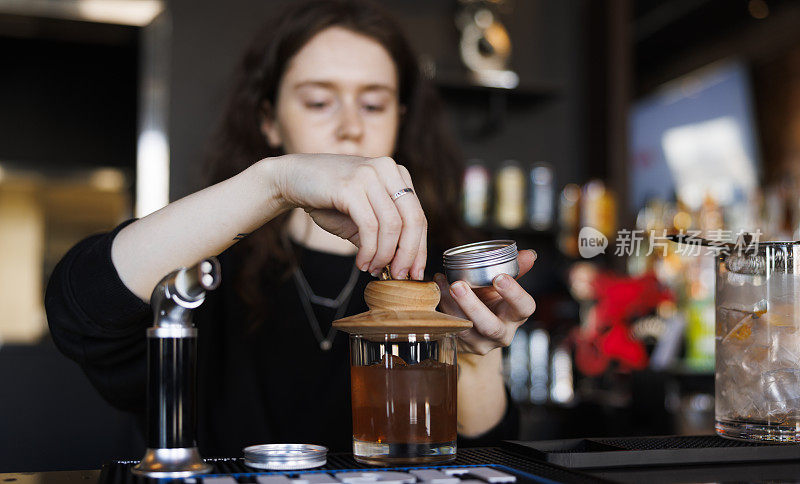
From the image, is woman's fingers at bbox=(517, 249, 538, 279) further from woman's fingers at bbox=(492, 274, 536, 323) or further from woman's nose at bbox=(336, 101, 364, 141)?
woman's nose at bbox=(336, 101, 364, 141)

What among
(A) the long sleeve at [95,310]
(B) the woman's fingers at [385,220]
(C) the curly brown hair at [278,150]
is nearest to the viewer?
(B) the woman's fingers at [385,220]

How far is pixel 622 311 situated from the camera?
227 centimetres

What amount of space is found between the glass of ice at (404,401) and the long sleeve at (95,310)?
35cm

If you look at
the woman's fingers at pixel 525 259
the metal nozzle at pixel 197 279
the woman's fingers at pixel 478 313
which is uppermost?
the woman's fingers at pixel 525 259

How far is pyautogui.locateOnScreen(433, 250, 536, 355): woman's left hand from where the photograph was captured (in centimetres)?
82

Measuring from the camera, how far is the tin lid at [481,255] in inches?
31.4

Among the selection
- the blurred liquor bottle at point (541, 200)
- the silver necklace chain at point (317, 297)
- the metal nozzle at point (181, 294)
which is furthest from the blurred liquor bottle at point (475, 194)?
the metal nozzle at point (181, 294)

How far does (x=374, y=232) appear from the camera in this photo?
0.80m

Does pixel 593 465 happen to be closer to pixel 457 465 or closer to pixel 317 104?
pixel 457 465

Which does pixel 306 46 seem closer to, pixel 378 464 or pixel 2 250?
pixel 378 464

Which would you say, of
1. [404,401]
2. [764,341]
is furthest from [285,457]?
[764,341]

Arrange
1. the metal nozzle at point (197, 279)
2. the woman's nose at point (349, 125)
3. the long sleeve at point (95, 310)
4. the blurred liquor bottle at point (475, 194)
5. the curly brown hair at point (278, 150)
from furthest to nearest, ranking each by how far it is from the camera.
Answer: the blurred liquor bottle at point (475, 194) → the curly brown hair at point (278, 150) → the woman's nose at point (349, 125) → the long sleeve at point (95, 310) → the metal nozzle at point (197, 279)

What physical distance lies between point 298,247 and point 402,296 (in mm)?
967

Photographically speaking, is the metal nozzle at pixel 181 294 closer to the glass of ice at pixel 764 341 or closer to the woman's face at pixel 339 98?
the glass of ice at pixel 764 341
